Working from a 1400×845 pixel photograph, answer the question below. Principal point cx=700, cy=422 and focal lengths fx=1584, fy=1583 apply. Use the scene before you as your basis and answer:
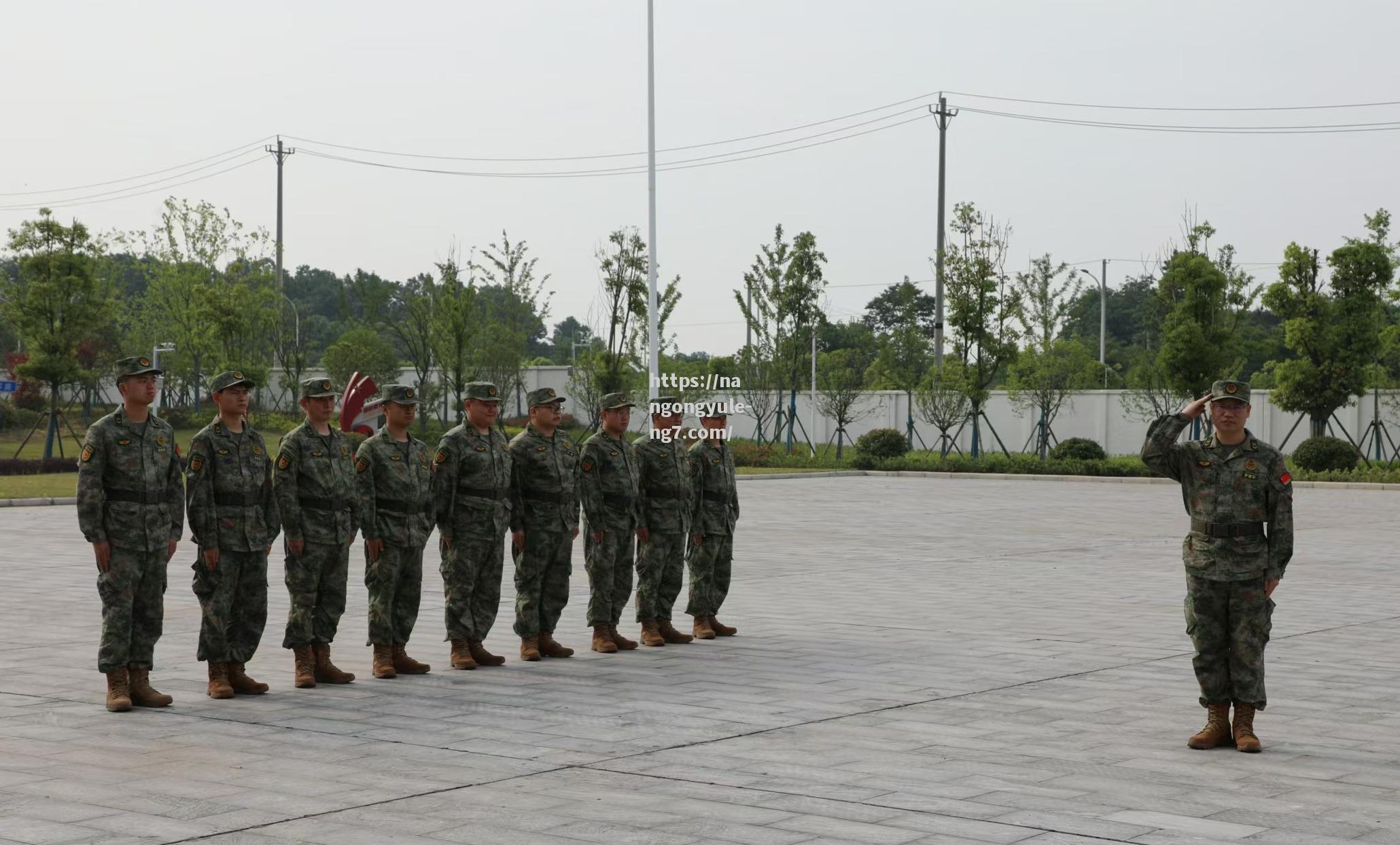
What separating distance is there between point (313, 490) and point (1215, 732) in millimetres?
5234

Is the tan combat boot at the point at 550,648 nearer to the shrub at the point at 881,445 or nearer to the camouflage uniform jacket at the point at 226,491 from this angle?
the camouflage uniform jacket at the point at 226,491

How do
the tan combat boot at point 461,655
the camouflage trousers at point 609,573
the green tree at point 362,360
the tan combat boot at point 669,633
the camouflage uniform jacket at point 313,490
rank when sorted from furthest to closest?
1. the green tree at point 362,360
2. the tan combat boot at point 669,633
3. the camouflage trousers at point 609,573
4. the tan combat boot at point 461,655
5. the camouflage uniform jacket at point 313,490

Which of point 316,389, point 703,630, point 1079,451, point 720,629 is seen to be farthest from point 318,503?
point 1079,451

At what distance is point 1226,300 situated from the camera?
40156 millimetres

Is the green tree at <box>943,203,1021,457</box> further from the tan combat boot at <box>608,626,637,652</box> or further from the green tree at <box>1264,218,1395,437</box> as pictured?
the tan combat boot at <box>608,626,637,652</box>

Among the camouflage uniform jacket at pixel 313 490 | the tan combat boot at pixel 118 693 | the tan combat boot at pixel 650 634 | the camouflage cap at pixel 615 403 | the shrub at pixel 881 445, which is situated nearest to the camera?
the tan combat boot at pixel 118 693

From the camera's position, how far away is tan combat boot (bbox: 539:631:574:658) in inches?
419

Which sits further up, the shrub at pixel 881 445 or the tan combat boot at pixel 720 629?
the shrub at pixel 881 445

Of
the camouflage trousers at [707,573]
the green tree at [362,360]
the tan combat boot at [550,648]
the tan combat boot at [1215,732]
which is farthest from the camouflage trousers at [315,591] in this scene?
the green tree at [362,360]

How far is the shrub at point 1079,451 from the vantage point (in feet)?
133

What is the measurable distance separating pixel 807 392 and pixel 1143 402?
36.7 ft

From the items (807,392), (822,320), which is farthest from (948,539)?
(807,392)

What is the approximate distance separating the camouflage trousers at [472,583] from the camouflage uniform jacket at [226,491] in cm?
138

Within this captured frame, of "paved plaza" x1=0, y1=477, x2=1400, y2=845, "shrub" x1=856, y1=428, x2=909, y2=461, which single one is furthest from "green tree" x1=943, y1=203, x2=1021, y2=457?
"paved plaza" x1=0, y1=477, x2=1400, y2=845
